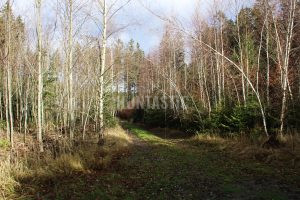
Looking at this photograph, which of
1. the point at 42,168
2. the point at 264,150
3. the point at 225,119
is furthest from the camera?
the point at 225,119

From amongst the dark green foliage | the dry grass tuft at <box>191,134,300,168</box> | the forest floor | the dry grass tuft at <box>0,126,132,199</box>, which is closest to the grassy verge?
the forest floor

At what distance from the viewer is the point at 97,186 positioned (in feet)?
25.2

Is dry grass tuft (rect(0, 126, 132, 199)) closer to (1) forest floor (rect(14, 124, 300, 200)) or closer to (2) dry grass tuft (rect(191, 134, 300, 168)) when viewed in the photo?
(1) forest floor (rect(14, 124, 300, 200))

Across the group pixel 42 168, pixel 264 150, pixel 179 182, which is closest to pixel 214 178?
pixel 179 182

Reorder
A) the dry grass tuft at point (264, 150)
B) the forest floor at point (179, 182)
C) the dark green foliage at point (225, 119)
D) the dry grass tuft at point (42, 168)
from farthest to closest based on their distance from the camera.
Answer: the dark green foliage at point (225, 119) → the dry grass tuft at point (264, 150) → the dry grass tuft at point (42, 168) → the forest floor at point (179, 182)

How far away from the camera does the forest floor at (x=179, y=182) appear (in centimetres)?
697

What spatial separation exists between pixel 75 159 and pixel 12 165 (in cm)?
168

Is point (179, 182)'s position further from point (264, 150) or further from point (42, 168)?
point (264, 150)

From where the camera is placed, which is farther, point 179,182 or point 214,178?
point 214,178

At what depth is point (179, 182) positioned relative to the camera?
8.09 metres

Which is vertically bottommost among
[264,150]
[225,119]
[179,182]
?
[179,182]

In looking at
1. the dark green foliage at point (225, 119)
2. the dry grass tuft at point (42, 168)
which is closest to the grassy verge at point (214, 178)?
the dry grass tuft at point (42, 168)

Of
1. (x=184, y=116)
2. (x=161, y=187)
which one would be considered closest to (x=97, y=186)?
(x=161, y=187)

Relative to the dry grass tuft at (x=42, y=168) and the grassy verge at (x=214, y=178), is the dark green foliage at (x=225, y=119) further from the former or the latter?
the dry grass tuft at (x=42, y=168)
